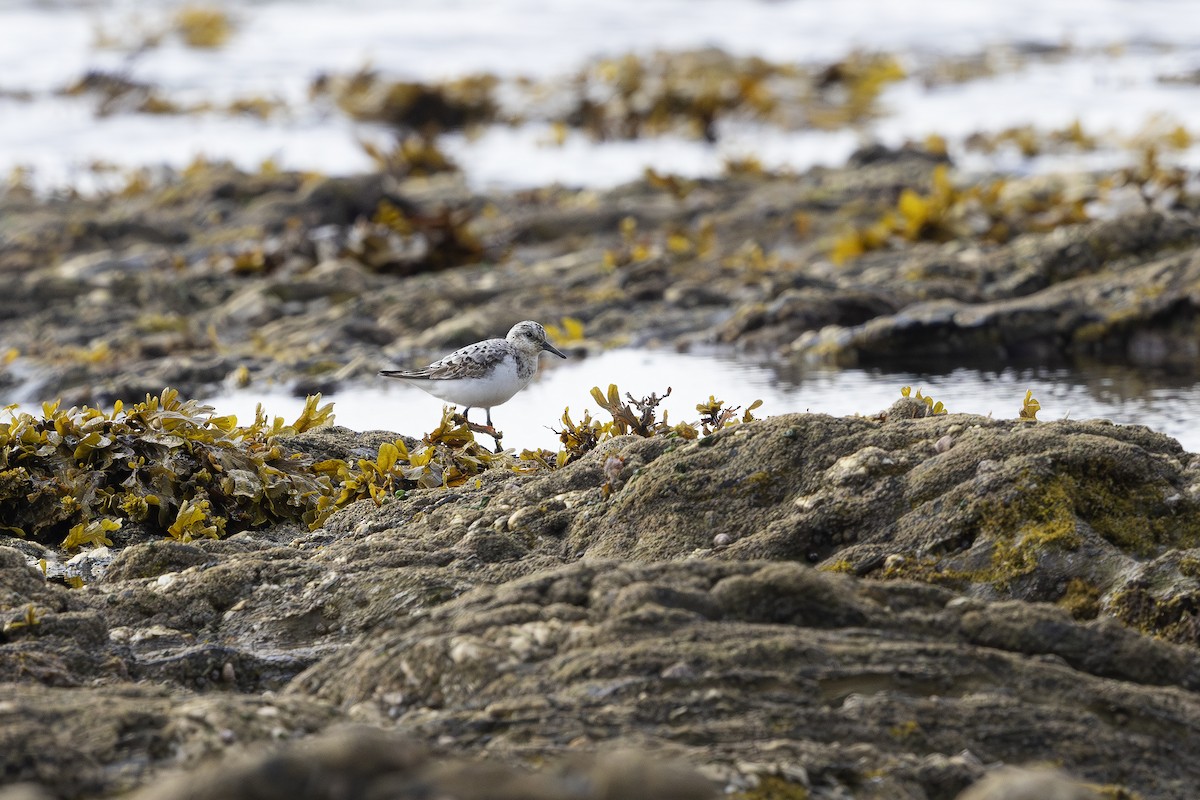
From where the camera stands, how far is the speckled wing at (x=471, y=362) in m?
5.79

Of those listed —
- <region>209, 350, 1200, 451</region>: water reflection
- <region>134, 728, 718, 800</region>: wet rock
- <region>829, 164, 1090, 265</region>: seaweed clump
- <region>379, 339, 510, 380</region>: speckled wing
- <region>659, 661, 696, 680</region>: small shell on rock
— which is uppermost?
<region>134, 728, 718, 800</region>: wet rock

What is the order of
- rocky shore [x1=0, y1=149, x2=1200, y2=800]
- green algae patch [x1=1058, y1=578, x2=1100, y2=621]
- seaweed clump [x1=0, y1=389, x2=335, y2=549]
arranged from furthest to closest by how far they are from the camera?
seaweed clump [x1=0, y1=389, x2=335, y2=549] < green algae patch [x1=1058, y1=578, x2=1100, y2=621] < rocky shore [x1=0, y1=149, x2=1200, y2=800]

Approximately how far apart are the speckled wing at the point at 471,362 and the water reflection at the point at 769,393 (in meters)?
0.68

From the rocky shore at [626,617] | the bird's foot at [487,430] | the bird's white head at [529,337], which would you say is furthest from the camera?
the bird's white head at [529,337]

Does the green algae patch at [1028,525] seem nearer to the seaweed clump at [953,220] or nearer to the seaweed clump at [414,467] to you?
the seaweed clump at [414,467]

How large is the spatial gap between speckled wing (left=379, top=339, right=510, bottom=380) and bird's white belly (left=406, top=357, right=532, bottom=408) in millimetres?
19

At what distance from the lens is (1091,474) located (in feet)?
11.6

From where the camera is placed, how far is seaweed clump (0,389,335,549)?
4535mm

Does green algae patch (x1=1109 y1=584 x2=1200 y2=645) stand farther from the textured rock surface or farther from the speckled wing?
the speckled wing

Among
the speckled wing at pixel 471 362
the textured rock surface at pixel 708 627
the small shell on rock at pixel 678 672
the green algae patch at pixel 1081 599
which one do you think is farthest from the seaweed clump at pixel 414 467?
the green algae patch at pixel 1081 599

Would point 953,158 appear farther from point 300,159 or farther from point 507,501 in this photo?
point 507,501

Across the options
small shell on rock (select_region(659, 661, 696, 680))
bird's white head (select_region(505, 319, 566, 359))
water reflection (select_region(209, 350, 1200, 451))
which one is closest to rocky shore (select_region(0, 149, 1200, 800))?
small shell on rock (select_region(659, 661, 696, 680))

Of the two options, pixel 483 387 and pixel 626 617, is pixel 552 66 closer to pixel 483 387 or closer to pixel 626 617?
pixel 483 387

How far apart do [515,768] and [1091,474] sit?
180 centimetres
